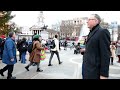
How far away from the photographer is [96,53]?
14.7 feet

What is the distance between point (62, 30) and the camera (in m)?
124

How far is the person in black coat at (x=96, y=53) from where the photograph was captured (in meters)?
4.34

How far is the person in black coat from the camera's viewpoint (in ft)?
14.2

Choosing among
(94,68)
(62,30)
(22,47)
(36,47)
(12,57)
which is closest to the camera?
(94,68)
